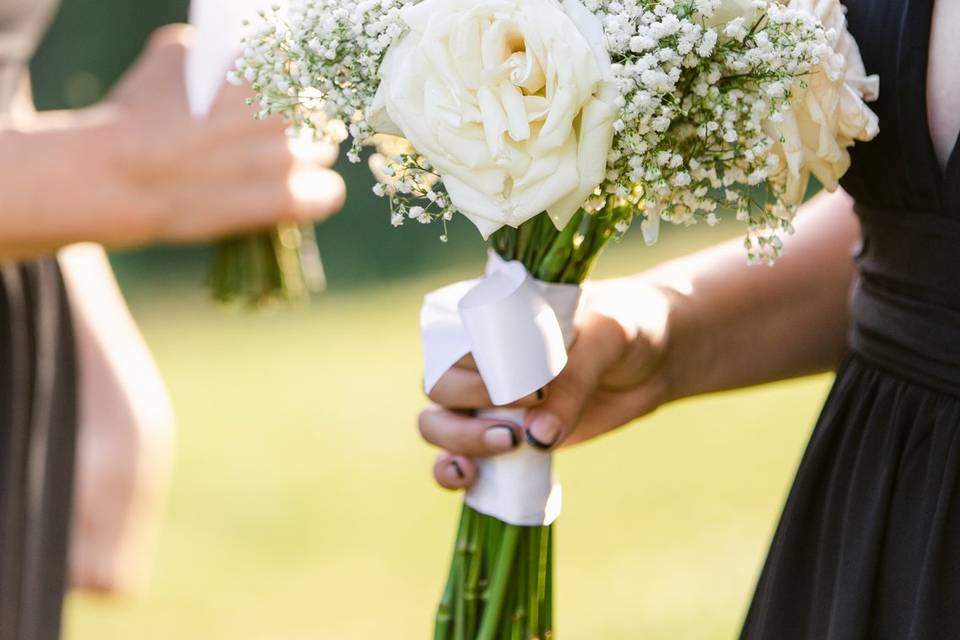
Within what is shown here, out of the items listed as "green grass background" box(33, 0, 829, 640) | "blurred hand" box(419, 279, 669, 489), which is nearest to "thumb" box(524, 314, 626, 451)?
"blurred hand" box(419, 279, 669, 489)

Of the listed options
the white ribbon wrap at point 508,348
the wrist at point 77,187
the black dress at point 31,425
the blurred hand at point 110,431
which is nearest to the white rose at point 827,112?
the white ribbon wrap at point 508,348

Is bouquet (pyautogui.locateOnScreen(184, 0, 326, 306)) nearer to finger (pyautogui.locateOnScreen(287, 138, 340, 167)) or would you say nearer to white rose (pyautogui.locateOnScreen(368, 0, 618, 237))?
finger (pyautogui.locateOnScreen(287, 138, 340, 167))

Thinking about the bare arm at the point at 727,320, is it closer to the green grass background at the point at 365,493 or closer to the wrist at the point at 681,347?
the wrist at the point at 681,347

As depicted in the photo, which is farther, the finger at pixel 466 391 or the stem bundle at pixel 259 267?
the stem bundle at pixel 259 267

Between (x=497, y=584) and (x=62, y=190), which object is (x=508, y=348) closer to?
(x=497, y=584)

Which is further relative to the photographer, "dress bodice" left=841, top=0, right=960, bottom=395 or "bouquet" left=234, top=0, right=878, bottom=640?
"dress bodice" left=841, top=0, right=960, bottom=395

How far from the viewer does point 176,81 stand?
2318 millimetres

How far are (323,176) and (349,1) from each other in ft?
3.70

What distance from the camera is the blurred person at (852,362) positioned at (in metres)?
1.30

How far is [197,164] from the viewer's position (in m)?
2.23

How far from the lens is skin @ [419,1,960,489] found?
5.36ft

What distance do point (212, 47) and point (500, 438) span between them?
118 cm

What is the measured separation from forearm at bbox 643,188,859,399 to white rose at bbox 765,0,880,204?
1.45 ft

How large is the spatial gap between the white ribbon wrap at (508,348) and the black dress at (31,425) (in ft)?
3.94
